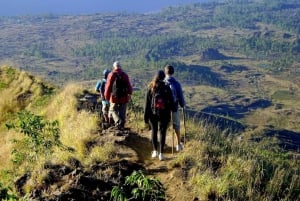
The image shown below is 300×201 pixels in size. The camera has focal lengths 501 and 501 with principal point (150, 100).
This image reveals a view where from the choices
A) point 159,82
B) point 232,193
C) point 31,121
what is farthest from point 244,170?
point 31,121

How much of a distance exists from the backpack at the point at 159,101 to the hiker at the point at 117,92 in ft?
6.22

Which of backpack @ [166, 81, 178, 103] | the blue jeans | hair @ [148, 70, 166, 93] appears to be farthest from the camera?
the blue jeans

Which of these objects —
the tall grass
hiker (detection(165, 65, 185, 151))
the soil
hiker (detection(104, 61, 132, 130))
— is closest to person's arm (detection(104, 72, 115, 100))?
hiker (detection(104, 61, 132, 130))

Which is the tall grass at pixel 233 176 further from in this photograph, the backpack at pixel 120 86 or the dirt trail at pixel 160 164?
the backpack at pixel 120 86

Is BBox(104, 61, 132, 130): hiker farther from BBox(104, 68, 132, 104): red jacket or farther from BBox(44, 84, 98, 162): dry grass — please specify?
BBox(44, 84, 98, 162): dry grass

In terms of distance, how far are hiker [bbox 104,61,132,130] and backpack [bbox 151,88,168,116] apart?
6.22 ft

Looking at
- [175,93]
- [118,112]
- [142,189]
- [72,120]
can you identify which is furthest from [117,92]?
[142,189]

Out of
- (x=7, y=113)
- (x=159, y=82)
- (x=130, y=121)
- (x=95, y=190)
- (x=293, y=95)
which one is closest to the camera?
Answer: (x=95, y=190)

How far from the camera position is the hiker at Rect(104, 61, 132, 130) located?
11680 mm

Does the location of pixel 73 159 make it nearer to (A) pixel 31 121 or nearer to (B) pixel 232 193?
(A) pixel 31 121

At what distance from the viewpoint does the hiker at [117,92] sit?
11.7 m

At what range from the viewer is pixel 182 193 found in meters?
8.34

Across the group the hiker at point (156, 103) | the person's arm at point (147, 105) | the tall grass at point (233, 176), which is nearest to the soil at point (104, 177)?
the tall grass at point (233, 176)

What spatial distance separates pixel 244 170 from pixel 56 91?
1052 cm
